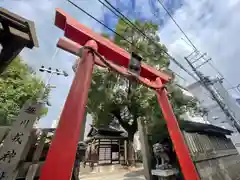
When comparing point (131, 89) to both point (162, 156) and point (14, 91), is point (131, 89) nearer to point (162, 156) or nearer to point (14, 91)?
point (162, 156)

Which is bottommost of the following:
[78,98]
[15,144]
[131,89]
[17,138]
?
[15,144]

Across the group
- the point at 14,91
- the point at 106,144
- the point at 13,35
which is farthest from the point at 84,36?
the point at 106,144

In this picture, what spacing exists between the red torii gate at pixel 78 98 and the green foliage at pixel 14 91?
5.48 m

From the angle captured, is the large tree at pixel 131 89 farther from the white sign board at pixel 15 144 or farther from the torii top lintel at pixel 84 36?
the white sign board at pixel 15 144

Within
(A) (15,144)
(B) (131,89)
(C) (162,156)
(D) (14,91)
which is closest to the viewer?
(A) (15,144)

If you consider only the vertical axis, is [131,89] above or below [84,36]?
above

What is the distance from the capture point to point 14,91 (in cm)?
765

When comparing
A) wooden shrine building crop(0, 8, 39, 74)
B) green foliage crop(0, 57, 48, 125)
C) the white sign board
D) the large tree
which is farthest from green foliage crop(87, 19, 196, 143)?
wooden shrine building crop(0, 8, 39, 74)

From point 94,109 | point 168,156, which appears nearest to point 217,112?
point 94,109

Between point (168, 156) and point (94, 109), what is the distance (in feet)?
35.9

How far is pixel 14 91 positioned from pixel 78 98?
755 cm

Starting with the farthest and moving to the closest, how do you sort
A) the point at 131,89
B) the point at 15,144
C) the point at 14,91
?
the point at 131,89
the point at 14,91
the point at 15,144

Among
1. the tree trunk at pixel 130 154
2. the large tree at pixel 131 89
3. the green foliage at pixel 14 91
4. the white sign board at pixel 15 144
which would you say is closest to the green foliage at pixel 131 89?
the large tree at pixel 131 89

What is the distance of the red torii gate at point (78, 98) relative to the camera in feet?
5.37
